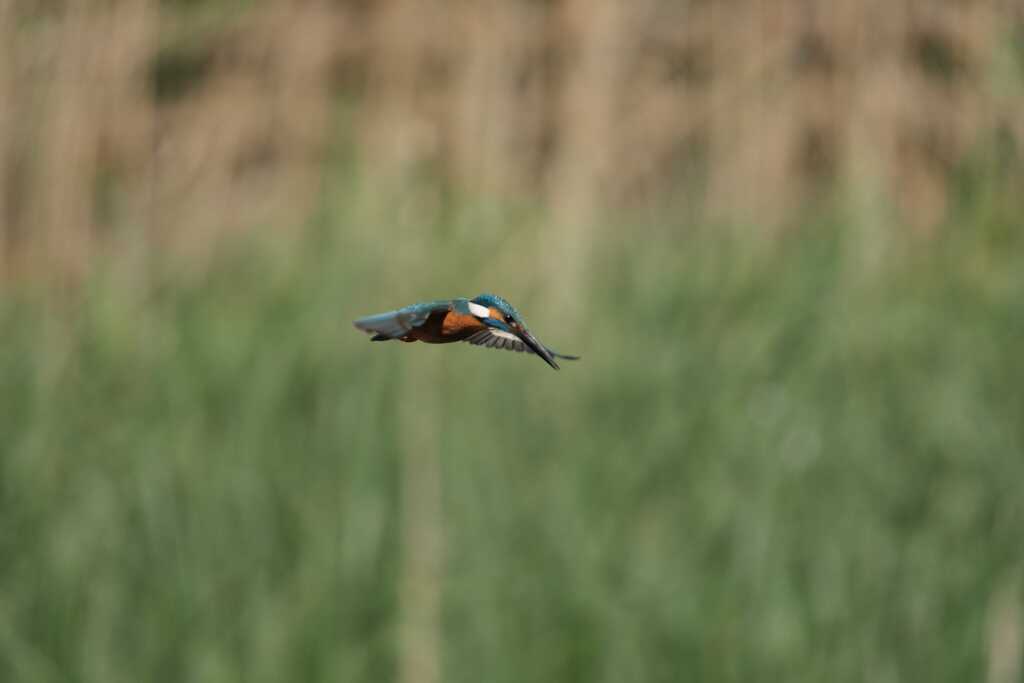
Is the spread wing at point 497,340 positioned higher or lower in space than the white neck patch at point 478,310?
lower

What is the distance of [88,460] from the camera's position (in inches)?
111

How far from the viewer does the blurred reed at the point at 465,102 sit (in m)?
1.61

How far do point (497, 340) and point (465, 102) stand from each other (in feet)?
4.96

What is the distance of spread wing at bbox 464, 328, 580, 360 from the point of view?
415mm

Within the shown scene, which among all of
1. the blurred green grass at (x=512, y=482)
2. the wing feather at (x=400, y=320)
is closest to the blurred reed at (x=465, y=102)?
the blurred green grass at (x=512, y=482)

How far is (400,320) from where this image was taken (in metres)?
0.43

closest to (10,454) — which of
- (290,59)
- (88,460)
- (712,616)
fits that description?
(88,460)

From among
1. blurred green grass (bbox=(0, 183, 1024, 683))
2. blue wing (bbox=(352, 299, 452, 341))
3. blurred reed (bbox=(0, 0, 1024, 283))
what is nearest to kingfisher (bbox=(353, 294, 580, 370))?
blue wing (bbox=(352, 299, 452, 341))

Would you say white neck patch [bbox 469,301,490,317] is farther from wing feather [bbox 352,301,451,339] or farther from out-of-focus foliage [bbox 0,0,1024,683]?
out-of-focus foliage [bbox 0,0,1024,683]

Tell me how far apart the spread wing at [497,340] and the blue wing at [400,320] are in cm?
1

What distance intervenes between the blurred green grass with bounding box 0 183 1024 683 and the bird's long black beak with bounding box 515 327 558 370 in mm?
1539

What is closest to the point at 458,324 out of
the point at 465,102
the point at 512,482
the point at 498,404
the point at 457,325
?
the point at 457,325

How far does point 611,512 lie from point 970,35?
1.22 metres

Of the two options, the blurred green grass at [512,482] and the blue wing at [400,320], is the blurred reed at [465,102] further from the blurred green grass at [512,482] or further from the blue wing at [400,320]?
the blue wing at [400,320]
